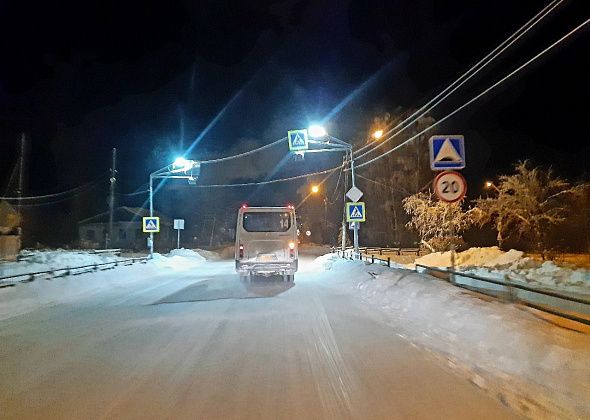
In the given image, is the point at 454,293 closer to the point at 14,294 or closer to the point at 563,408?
the point at 563,408

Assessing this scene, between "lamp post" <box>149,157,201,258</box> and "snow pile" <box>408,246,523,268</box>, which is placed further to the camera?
"lamp post" <box>149,157,201,258</box>

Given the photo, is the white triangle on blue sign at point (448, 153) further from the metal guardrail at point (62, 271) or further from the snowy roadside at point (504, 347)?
the metal guardrail at point (62, 271)

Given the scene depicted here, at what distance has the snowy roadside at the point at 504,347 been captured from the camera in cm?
581

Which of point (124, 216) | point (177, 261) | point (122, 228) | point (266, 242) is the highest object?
point (124, 216)

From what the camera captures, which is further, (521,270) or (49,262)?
(49,262)

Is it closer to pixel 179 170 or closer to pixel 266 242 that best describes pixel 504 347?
pixel 266 242

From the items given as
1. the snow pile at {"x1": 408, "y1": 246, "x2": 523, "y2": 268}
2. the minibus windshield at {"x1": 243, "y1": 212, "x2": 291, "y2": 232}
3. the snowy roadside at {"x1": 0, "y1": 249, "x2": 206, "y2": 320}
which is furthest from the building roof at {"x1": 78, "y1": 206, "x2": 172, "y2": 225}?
the minibus windshield at {"x1": 243, "y1": 212, "x2": 291, "y2": 232}

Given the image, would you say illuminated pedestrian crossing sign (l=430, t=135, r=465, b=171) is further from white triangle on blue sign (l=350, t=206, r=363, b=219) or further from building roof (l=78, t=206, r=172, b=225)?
building roof (l=78, t=206, r=172, b=225)

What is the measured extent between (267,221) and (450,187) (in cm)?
1170

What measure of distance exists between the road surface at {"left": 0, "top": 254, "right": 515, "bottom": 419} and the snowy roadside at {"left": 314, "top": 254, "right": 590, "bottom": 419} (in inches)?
14.4

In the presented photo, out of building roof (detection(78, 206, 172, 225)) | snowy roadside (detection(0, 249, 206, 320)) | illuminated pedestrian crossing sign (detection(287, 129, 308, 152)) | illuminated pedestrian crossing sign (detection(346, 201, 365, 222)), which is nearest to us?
snowy roadside (detection(0, 249, 206, 320))

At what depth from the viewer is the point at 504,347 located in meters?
7.61

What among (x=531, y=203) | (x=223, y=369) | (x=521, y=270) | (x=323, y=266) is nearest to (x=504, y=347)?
(x=223, y=369)

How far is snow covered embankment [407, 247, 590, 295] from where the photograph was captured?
19147 mm
